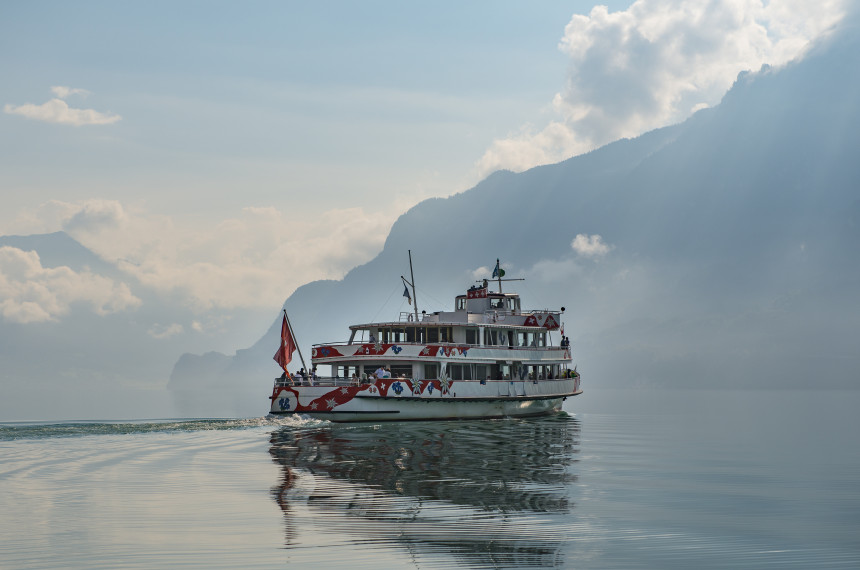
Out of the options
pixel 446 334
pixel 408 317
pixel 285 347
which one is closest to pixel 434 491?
pixel 285 347

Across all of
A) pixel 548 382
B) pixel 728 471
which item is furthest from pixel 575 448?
pixel 548 382

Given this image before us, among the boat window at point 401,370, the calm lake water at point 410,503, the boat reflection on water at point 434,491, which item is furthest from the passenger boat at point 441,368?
the calm lake water at point 410,503

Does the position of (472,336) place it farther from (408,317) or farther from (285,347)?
(285,347)

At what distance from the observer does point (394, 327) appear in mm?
51969

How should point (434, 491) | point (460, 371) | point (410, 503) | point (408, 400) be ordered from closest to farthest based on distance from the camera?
point (410, 503)
point (434, 491)
point (408, 400)
point (460, 371)

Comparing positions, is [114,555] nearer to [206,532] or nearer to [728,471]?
[206,532]

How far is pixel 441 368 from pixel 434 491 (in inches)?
1054

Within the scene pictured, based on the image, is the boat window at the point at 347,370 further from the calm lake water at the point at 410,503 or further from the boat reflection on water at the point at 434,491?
the calm lake water at the point at 410,503

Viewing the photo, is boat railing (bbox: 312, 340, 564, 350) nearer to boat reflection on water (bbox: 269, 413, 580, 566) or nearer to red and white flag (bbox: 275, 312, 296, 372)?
red and white flag (bbox: 275, 312, 296, 372)

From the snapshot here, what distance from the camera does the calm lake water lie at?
16.6m

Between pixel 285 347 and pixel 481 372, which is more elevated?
pixel 285 347

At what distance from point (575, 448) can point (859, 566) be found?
23.3m

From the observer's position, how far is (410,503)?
71.9 feet

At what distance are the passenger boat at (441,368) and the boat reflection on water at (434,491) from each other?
128 inches
